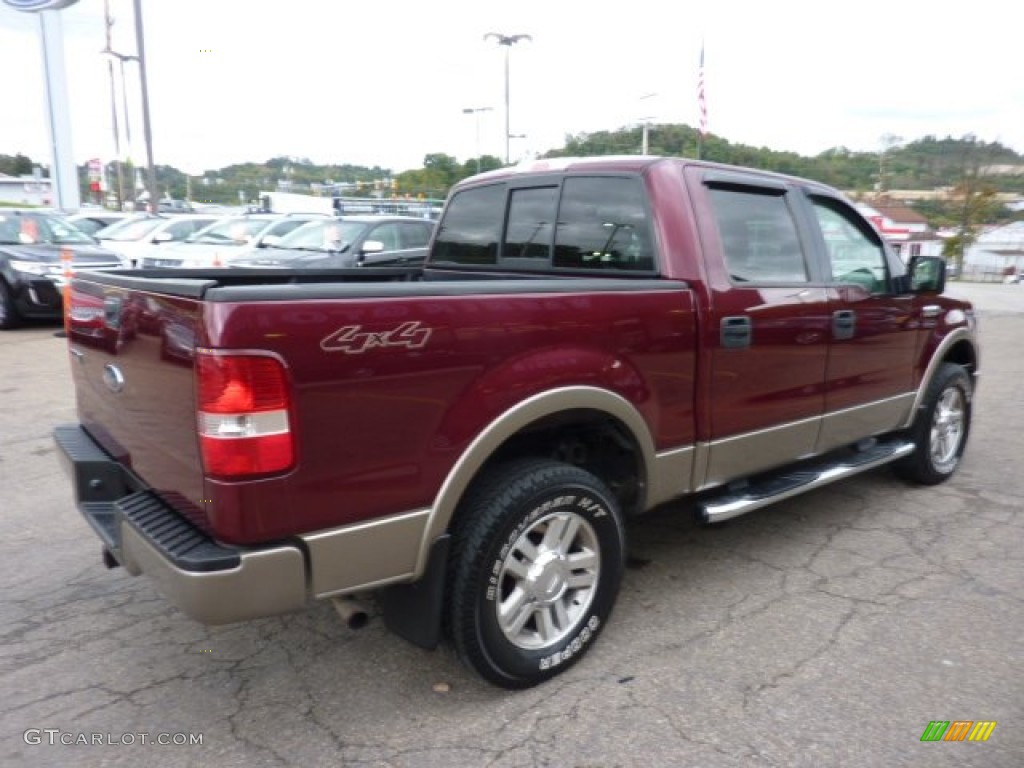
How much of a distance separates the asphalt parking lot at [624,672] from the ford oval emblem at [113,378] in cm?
108

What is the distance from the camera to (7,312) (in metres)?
11.3

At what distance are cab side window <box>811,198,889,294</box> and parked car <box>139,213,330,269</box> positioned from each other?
10.0 meters

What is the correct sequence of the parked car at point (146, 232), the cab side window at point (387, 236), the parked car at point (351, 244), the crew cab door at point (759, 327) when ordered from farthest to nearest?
the parked car at point (146, 232) < the cab side window at point (387, 236) < the parked car at point (351, 244) < the crew cab door at point (759, 327)

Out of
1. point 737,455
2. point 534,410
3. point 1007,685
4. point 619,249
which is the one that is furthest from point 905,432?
point 534,410

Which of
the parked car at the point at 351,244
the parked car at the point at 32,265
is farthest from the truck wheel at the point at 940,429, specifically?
the parked car at the point at 32,265

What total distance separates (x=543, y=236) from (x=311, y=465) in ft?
6.72

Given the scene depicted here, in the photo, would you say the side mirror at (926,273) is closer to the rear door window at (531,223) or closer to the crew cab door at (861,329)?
the crew cab door at (861,329)

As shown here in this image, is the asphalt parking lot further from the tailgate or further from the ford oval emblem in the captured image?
the ford oval emblem

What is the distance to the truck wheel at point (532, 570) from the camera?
105 inches

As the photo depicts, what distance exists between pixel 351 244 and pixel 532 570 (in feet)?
30.5

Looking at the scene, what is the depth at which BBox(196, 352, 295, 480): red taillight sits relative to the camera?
2119 mm

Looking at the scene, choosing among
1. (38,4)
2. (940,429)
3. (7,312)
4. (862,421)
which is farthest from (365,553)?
(38,4)

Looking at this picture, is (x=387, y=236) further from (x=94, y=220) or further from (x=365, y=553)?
(x=94, y=220)

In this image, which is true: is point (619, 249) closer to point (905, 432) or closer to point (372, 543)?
point (372, 543)
